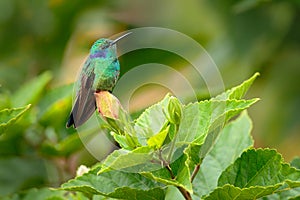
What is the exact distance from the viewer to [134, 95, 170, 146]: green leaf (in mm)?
775

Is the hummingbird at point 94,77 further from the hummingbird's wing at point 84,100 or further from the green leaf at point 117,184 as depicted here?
the green leaf at point 117,184

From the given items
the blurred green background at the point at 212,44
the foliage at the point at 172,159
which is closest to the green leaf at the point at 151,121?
the foliage at the point at 172,159

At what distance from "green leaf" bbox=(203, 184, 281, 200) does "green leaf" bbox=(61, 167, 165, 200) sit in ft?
0.21

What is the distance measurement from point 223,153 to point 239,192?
22 cm

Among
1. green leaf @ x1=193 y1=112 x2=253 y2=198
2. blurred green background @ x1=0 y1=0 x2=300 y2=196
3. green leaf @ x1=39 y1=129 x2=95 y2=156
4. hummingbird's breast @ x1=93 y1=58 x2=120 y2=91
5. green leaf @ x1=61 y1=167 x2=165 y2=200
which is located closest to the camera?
hummingbird's breast @ x1=93 y1=58 x2=120 y2=91

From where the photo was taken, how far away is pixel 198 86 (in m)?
1.95

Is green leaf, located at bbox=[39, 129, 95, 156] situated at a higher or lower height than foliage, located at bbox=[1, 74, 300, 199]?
higher

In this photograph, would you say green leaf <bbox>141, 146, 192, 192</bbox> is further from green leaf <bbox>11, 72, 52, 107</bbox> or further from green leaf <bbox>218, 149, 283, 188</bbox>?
green leaf <bbox>11, 72, 52, 107</bbox>

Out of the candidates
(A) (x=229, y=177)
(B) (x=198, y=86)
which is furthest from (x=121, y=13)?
(A) (x=229, y=177)

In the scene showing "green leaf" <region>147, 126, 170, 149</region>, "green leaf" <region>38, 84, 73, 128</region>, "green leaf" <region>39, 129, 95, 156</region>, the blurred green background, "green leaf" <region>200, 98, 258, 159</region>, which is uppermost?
the blurred green background

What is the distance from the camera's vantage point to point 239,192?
0.80 meters

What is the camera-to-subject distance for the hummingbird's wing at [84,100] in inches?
28.1

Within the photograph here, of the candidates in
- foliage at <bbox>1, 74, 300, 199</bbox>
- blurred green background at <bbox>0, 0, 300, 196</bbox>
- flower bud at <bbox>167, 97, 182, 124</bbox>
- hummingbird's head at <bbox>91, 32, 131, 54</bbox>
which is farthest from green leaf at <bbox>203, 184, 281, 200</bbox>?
blurred green background at <bbox>0, 0, 300, 196</bbox>

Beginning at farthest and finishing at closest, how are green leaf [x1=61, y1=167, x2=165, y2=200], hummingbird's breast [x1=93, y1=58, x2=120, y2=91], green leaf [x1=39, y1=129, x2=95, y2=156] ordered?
1. green leaf [x1=39, y1=129, x2=95, y2=156]
2. green leaf [x1=61, y1=167, x2=165, y2=200]
3. hummingbird's breast [x1=93, y1=58, x2=120, y2=91]
